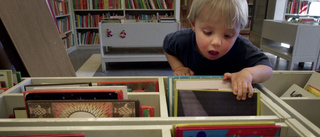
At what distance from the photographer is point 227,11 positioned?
656mm

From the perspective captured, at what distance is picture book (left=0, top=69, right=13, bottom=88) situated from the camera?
832 mm

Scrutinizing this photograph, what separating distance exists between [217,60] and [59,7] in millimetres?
4170

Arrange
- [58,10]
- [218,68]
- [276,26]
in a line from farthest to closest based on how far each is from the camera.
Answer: [58,10], [276,26], [218,68]

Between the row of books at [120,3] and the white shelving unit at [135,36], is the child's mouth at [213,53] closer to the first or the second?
the white shelving unit at [135,36]

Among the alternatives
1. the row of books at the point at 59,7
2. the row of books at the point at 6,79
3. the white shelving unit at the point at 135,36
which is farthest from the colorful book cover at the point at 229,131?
the row of books at the point at 59,7

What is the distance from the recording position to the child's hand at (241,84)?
64 cm

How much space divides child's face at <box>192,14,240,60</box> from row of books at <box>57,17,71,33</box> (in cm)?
416

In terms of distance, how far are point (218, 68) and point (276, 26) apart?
9.92ft

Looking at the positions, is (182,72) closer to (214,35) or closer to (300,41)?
(214,35)

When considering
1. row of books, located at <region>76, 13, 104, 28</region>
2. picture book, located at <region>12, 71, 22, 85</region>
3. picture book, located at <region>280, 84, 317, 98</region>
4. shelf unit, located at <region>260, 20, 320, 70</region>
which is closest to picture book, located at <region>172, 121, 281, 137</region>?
picture book, located at <region>280, 84, 317, 98</region>

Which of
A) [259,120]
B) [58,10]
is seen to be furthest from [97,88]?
[58,10]

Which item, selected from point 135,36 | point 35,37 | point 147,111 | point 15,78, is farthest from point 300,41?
point 15,78

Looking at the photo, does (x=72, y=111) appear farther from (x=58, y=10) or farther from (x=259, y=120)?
(x=58, y=10)

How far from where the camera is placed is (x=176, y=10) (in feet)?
15.4
